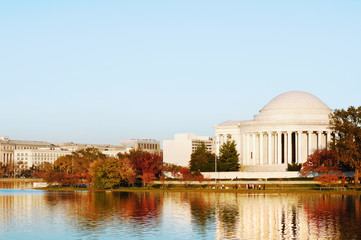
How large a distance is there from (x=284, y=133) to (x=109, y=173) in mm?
42209

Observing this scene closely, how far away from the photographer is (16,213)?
5641 centimetres

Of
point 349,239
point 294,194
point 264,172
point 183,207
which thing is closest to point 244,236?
point 349,239

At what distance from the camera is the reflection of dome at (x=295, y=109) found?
131 meters

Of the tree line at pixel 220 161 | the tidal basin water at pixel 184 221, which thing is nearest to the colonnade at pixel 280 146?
the tree line at pixel 220 161

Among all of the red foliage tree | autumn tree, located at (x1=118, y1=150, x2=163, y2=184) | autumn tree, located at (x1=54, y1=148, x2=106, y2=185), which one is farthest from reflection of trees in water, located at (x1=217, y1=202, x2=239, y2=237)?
autumn tree, located at (x1=54, y1=148, x2=106, y2=185)

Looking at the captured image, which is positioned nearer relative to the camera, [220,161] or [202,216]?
[202,216]

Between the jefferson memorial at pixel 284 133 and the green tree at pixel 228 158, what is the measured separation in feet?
19.1

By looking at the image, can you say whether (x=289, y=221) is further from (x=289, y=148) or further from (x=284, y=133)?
(x=284, y=133)

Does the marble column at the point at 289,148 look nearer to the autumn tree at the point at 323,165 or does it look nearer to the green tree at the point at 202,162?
the autumn tree at the point at 323,165

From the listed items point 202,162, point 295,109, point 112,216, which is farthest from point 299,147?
point 112,216

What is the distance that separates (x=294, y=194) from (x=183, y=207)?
28.1 metres

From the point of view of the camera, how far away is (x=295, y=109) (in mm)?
132500

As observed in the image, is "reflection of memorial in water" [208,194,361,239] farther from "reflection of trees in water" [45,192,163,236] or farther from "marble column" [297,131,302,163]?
"marble column" [297,131,302,163]

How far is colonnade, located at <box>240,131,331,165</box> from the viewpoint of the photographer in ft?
424
